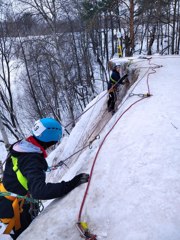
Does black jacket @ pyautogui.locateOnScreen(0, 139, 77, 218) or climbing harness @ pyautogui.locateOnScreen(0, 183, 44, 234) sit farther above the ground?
black jacket @ pyautogui.locateOnScreen(0, 139, 77, 218)

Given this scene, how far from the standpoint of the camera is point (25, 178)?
255cm

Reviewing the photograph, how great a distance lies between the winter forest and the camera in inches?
584

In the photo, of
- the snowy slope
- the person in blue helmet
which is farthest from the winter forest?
the person in blue helmet

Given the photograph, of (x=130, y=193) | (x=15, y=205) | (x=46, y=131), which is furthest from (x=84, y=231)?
(x=46, y=131)

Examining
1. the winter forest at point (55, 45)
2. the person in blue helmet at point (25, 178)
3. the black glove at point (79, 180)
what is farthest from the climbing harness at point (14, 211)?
the winter forest at point (55, 45)

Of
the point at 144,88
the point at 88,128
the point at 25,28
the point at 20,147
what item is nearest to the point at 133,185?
the point at 20,147

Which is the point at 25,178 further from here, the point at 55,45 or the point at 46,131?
the point at 55,45

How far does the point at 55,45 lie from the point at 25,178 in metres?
13.5

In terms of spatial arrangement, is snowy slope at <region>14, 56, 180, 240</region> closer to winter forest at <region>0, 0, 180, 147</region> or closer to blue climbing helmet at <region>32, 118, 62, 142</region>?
blue climbing helmet at <region>32, 118, 62, 142</region>

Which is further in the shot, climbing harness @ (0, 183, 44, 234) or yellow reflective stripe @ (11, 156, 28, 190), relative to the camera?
climbing harness @ (0, 183, 44, 234)

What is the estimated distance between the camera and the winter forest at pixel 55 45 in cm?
1484

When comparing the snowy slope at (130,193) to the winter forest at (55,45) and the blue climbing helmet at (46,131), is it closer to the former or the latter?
the blue climbing helmet at (46,131)

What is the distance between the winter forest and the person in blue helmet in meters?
10.7

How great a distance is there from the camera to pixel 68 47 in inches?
974
